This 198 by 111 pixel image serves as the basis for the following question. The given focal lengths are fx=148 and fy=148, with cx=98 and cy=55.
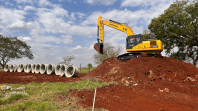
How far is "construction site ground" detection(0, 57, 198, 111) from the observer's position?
16.9 feet

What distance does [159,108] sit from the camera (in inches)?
190

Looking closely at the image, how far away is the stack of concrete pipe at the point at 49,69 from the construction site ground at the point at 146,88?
2.76m

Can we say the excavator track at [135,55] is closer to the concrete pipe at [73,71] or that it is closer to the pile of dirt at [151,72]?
the pile of dirt at [151,72]

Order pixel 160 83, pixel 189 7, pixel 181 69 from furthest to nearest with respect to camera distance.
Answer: pixel 189 7 → pixel 181 69 → pixel 160 83

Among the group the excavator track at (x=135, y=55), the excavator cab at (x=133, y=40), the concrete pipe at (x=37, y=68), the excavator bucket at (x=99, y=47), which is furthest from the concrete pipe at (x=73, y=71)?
the concrete pipe at (x=37, y=68)

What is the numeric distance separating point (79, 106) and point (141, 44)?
8978 millimetres

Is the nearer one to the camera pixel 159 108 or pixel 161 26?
pixel 159 108

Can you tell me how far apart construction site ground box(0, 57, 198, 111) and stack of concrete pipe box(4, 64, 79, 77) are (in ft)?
9.06

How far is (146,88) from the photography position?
816 centimetres

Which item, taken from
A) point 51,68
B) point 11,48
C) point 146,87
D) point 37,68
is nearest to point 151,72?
point 146,87

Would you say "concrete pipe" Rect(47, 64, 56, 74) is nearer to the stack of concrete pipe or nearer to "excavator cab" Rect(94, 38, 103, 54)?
the stack of concrete pipe

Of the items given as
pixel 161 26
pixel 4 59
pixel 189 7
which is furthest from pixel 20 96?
pixel 4 59

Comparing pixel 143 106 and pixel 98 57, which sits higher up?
pixel 98 57

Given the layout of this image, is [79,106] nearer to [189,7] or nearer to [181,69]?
[181,69]
